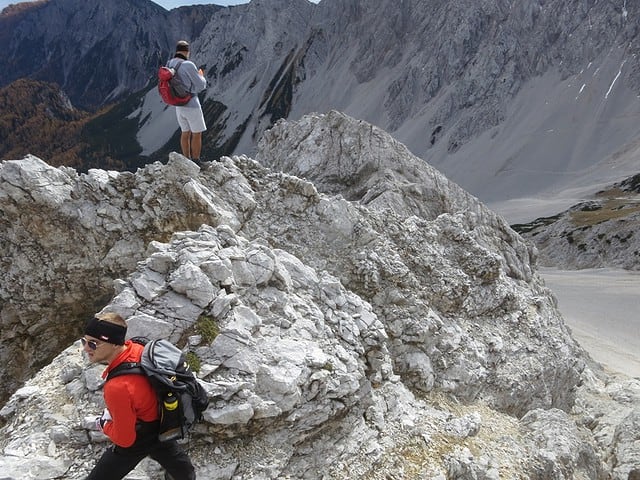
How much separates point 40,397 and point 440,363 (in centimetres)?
844

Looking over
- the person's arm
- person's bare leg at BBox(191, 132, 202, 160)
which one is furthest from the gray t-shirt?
the person's arm

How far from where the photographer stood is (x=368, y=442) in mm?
7887

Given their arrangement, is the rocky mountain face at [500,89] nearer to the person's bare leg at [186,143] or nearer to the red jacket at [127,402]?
the person's bare leg at [186,143]

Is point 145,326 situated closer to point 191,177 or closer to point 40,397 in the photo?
point 40,397

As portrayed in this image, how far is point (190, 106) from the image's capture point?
11.6 m

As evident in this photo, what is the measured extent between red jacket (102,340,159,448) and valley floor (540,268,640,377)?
25.0 metres

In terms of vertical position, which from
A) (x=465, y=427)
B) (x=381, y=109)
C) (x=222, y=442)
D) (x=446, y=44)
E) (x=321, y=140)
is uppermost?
(x=446, y=44)

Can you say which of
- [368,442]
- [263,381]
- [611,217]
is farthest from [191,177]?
[611,217]

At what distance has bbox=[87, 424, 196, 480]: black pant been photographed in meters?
5.00

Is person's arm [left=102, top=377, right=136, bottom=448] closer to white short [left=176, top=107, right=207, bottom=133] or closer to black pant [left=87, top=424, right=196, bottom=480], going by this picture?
black pant [left=87, top=424, right=196, bottom=480]

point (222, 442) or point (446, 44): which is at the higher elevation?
point (446, 44)

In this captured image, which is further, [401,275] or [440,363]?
[401,275]

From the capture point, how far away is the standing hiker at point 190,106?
1103 cm

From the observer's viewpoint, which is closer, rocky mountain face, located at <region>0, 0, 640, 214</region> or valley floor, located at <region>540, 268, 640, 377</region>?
valley floor, located at <region>540, 268, 640, 377</region>
